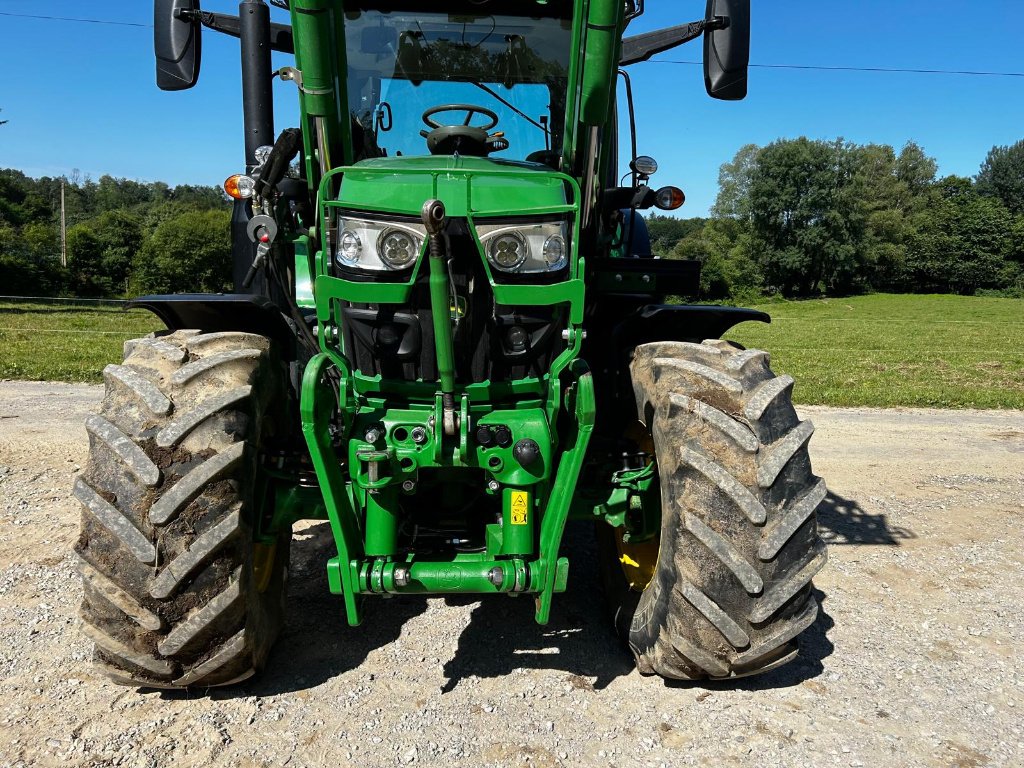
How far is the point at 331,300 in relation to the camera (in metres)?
3.32

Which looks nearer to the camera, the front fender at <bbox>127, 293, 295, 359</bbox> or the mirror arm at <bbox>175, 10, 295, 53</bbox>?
the front fender at <bbox>127, 293, 295, 359</bbox>

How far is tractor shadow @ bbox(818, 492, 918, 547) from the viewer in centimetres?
564

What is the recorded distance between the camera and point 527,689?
342 centimetres

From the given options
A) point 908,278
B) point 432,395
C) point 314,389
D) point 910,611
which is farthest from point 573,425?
point 908,278

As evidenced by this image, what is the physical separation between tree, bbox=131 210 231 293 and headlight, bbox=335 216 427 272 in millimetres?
41652

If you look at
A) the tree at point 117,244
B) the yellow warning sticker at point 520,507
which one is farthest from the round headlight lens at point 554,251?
the tree at point 117,244

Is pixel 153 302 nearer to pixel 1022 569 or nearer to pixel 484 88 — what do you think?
pixel 484 88

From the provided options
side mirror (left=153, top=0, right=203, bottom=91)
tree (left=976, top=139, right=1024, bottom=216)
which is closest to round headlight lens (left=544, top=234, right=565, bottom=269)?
side mirror (left=153, top=0, right=203, bottom=91)

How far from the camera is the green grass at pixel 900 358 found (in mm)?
11906

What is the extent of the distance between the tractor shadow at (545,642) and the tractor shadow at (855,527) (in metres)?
2.16

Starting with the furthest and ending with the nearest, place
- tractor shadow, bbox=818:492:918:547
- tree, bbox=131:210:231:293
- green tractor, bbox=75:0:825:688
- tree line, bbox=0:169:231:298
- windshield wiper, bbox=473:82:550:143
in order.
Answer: tree, bbox=131:210:231:293, tree line, bbox=0:169:231:298, tractor shadow, bbox=818:492:918:547, windshield wiper, bbox=473:82:550:143, green tractor, bbox=75:0:825:688

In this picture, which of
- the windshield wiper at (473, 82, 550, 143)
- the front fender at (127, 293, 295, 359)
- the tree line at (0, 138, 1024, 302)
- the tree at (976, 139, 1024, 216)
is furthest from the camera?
the tree at (976, 139, 1024, 216)

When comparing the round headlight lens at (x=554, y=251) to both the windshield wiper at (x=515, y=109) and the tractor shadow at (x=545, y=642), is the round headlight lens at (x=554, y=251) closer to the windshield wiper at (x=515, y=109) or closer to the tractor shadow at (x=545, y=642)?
the windshield wiper at (x=515, y=109)

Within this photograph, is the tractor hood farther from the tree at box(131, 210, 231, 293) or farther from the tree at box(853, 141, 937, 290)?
the tree at box(853, 141, 937, 290)
